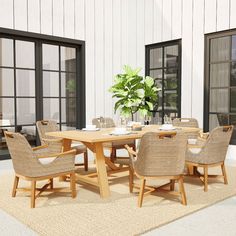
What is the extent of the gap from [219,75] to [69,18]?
3.35 meters

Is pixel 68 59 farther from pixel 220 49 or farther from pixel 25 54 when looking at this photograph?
pixel 220 49

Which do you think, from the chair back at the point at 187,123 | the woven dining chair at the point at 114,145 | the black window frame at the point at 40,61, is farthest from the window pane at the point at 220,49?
the black window frame at the point at 40,61

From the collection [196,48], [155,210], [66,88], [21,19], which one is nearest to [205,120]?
[196,48]

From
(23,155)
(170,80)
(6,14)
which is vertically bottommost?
(23,155)

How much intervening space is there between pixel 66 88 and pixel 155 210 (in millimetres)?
4292

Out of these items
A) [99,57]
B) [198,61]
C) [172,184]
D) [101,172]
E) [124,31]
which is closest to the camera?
[101,172]

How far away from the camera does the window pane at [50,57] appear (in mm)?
6348

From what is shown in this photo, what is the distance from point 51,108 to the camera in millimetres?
6512

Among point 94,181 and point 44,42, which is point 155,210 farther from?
point 44,42

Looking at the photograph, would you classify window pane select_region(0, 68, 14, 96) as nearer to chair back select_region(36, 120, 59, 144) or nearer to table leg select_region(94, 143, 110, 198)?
chair back select_region(36, 120, 59, 144)

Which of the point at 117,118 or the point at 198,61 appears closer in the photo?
the point at 198,61

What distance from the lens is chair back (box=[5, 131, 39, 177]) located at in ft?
10.0

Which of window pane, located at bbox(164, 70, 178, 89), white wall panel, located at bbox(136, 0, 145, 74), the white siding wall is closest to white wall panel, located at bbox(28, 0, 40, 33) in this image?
the white siding wall

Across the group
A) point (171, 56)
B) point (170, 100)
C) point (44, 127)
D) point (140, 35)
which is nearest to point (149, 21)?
point (140, 35)
